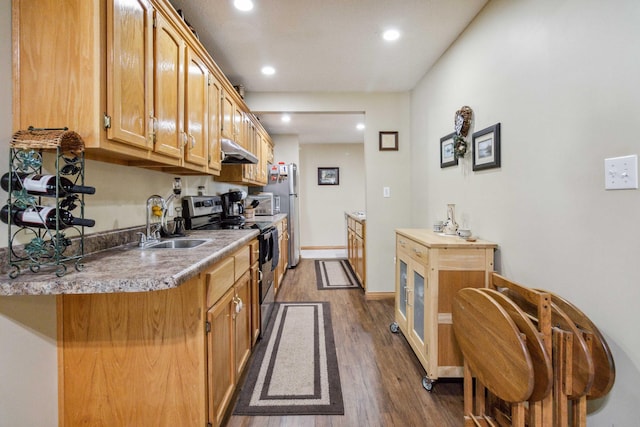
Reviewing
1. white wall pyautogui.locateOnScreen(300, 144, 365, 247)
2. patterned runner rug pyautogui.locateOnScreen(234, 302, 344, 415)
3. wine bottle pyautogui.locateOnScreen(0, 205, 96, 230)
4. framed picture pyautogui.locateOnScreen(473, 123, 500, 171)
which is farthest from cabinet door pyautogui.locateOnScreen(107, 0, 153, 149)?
white wall pyautogui.locateOnScreen(300, 144, 365, 247)

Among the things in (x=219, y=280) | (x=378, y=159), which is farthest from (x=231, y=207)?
(x=219, y=280)

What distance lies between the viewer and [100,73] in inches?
43.5

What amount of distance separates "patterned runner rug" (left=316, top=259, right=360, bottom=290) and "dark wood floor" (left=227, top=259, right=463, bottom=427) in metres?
0.94

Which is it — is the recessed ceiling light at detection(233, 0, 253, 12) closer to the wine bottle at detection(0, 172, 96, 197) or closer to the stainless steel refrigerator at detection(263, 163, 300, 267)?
the wine bottle at detection(0, 172, 96, 197)

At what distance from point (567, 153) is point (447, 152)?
4.07ft

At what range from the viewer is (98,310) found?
1.21 m

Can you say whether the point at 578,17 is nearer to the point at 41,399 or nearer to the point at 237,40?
the point at 237,40

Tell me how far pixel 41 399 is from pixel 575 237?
2.26 meters

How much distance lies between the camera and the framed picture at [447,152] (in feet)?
8.00

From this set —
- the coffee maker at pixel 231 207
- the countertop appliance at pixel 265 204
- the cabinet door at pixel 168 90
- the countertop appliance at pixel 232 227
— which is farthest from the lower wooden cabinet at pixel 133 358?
the countertop appliance at pixel 265 204

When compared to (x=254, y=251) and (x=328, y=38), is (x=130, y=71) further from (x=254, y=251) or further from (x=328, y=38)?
(x=328, y=38)

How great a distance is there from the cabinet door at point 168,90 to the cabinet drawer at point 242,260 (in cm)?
68

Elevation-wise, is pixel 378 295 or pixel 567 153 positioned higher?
pixel 567 153

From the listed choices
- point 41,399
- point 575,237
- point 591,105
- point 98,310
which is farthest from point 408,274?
point 41,399
